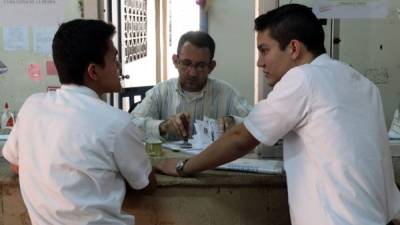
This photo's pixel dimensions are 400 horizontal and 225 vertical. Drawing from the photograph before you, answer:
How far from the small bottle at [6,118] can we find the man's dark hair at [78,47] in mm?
889

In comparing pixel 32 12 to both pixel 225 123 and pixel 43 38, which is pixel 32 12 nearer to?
pixel 43 38

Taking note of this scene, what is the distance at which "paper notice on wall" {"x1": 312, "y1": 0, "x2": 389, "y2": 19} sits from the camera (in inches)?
70.1

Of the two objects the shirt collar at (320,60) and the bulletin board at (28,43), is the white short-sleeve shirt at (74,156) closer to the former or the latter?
the shirt collar at (320,60)

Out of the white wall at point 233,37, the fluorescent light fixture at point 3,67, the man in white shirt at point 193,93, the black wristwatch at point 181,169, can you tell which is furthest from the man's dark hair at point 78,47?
the white wall at point 233,37

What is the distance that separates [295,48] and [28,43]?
4.02 ft

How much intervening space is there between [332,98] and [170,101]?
1573mm

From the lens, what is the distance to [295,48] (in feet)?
4.47

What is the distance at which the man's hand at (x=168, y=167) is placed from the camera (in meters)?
1.62

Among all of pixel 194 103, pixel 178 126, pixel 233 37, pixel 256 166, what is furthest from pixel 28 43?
pixel 233 37

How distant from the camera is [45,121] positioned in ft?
4.25

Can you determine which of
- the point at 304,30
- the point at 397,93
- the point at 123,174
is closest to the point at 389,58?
the point at 397,93

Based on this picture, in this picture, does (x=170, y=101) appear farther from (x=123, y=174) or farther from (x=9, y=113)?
(x=123, y=174)

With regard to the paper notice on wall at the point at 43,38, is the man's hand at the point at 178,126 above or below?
below

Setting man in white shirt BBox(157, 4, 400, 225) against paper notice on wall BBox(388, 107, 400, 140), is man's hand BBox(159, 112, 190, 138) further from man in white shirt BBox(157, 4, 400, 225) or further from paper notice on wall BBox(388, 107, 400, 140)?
paper notice on wall BBox(388, 107, 400, 140)
